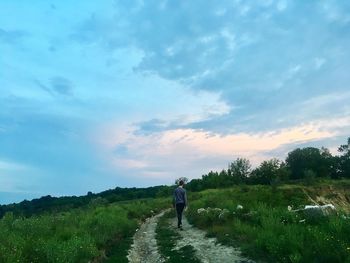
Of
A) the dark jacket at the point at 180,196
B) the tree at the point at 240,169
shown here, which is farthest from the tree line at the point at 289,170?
the dark jacket at the point at 180,196

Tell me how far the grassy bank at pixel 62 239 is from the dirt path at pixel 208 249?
2.60m

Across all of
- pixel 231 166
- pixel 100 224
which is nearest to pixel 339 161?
pixel 231 166

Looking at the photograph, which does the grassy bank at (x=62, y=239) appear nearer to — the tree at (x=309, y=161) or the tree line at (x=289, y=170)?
the tree line at (x=289, y=170)


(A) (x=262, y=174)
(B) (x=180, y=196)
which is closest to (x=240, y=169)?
(A) (x=262, y=174)

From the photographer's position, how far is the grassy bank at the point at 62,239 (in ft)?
36.9

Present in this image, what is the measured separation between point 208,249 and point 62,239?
517 centimetres

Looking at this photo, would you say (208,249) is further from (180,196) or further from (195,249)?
(180,196)

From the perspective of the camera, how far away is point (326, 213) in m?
16.6

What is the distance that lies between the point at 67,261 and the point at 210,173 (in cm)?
9179

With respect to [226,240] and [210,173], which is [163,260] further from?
[210,173]

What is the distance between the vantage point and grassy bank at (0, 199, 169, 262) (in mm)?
11234

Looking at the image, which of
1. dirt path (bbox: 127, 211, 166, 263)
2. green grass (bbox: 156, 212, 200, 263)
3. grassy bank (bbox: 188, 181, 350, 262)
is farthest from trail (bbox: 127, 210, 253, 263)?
grassy bank (bbox: 188, 181, 350, 262)

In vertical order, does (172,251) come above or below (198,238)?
below

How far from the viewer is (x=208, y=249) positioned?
15.3m
